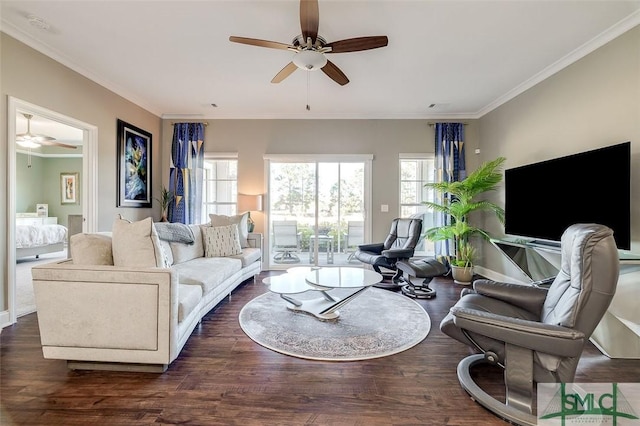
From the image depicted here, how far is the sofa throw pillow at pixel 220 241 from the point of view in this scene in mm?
3801

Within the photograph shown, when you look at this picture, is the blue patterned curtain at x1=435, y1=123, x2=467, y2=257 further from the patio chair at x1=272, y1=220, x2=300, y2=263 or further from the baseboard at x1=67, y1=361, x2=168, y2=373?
the baseboard at x1=67, y1=361, x2=168, y2=373

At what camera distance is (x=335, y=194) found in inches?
198

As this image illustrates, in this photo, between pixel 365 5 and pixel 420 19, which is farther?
pixel 420 19

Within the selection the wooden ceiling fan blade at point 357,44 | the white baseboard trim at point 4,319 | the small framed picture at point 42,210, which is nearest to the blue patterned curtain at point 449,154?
the wooden ceiling fan blade at point 357,44

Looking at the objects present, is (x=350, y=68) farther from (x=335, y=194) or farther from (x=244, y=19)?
(x=335, y=194)

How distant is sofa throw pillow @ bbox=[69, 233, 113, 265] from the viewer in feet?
6.55

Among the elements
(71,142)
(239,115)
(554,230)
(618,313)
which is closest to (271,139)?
(239,115)

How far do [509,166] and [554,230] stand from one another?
161cm

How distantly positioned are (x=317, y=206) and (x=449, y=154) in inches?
102

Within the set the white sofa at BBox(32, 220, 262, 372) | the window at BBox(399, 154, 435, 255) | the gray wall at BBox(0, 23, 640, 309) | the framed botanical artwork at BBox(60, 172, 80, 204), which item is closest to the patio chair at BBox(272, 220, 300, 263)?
the gray wall at BBox(0, 23, 640, 309)

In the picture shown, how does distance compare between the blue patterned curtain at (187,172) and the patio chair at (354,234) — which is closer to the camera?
the blue patterned curtain at (187,172)

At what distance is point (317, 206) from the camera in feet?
16.5

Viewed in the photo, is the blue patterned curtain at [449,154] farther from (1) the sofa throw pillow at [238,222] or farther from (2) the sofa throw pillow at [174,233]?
(2) the sofa throw pillow at [174,233]

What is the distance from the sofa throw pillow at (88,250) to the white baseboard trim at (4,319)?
143 cm
